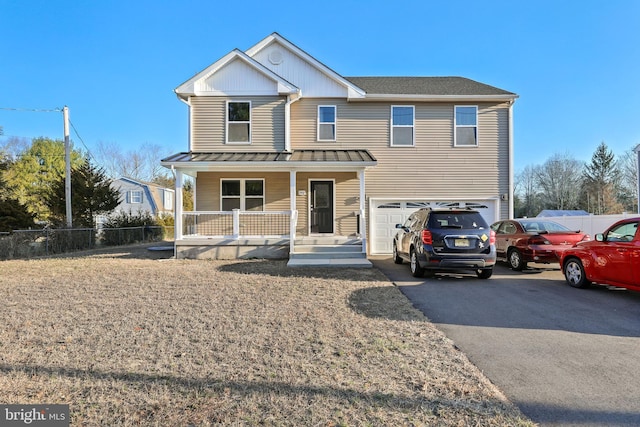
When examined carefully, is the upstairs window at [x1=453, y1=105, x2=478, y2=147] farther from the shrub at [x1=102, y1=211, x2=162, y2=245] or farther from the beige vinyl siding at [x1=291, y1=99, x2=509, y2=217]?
the shrub at [x1=102, y1=211, x2=162, y2=245]

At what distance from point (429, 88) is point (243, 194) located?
8.57m

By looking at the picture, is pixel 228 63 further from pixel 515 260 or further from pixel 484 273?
pixel 515 260

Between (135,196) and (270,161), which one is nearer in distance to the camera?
(270,161)

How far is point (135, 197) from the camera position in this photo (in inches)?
1460

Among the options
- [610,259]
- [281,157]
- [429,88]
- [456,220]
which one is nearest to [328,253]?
[281,157]

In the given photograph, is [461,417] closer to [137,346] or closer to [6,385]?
[137,346]

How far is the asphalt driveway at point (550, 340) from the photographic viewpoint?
9.95ft

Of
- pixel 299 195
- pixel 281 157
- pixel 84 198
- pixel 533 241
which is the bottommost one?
pixel 533 241

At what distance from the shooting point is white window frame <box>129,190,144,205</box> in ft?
121

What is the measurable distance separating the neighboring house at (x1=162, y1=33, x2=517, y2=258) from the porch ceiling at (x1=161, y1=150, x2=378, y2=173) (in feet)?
0.82

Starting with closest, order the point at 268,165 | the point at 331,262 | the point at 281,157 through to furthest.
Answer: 1. the point at 331,262
2. the point at 268,165
3. the point at 281,157

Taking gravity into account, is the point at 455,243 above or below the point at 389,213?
below

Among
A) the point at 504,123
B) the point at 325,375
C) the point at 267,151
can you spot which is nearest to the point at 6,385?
the point at 325,375

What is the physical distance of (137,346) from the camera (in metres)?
4.24
